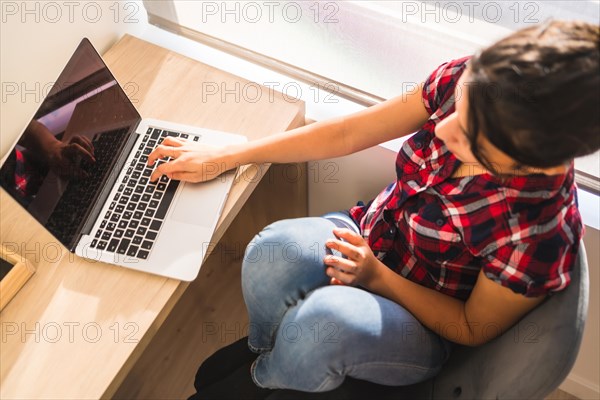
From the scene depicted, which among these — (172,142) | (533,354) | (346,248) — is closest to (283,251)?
(346,248)

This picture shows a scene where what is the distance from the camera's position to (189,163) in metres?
1.01

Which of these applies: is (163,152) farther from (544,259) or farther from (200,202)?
(544,259)

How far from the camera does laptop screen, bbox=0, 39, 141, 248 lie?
2.88 feet

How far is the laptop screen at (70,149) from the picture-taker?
0.88m

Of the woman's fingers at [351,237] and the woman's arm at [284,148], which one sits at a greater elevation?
the woman's arm at [284,148]

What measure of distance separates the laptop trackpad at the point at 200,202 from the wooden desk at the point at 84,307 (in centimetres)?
2

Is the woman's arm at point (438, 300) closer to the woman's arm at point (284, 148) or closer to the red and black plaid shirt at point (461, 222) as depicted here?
the red and black plaid shirt at point (461, 222)

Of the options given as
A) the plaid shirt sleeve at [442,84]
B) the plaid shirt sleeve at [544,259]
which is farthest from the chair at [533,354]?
the plaid shirt sleeve at [442,84]

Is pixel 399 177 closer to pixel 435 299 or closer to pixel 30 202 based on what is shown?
pixel 435 299

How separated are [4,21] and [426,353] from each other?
947mm

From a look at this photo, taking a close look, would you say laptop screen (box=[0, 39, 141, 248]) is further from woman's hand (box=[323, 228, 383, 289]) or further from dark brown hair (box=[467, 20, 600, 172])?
dark brown hair (box=[467, 20, 600, 172])

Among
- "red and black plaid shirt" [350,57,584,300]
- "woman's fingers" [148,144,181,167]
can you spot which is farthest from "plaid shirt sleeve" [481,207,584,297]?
"woman's fingers" [148,144,181,167]

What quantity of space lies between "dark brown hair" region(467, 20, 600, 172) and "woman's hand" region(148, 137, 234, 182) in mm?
515

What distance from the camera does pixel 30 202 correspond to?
88 cm
